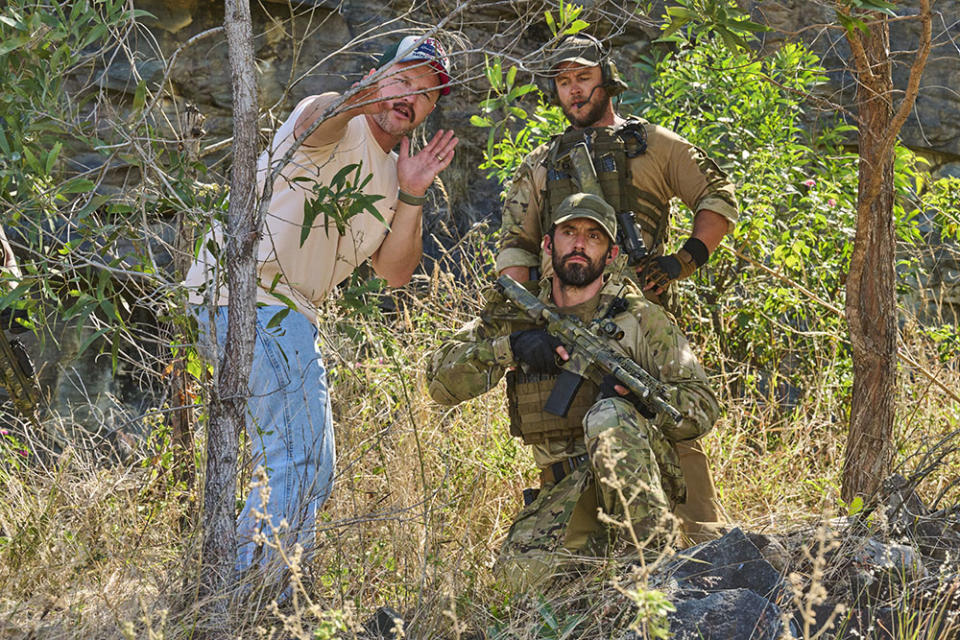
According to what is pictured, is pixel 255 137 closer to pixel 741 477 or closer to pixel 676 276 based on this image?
pixel 676 276

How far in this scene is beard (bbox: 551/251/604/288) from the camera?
371cm

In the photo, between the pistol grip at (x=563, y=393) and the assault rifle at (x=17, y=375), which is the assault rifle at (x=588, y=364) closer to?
the pistol grip at (x=563, y=393)

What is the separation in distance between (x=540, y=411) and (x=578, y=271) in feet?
1.65

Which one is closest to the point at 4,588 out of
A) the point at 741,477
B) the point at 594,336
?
the point at 594,336

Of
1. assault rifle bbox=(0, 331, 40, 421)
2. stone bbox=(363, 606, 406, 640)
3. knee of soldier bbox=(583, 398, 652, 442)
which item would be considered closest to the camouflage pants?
knee of soldier bbox=(583, 398, 652, 442)

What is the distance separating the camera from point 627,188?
407 cm

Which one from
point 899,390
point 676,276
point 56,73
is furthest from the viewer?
point 899,390

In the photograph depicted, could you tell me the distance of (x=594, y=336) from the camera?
11.7 ft

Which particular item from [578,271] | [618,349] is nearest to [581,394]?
[618,349]

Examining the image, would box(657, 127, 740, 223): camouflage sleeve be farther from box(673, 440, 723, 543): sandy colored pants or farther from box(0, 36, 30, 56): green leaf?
box(0, 36, 30, 56): green leaf

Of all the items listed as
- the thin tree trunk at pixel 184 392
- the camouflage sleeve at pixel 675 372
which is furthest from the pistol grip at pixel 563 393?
the thin tree trunk at pixel 184 392

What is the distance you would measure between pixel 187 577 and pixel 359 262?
1124 mm

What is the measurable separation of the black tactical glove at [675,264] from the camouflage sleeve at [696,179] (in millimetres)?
158

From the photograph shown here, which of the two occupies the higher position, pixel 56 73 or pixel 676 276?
pixel 56 73
